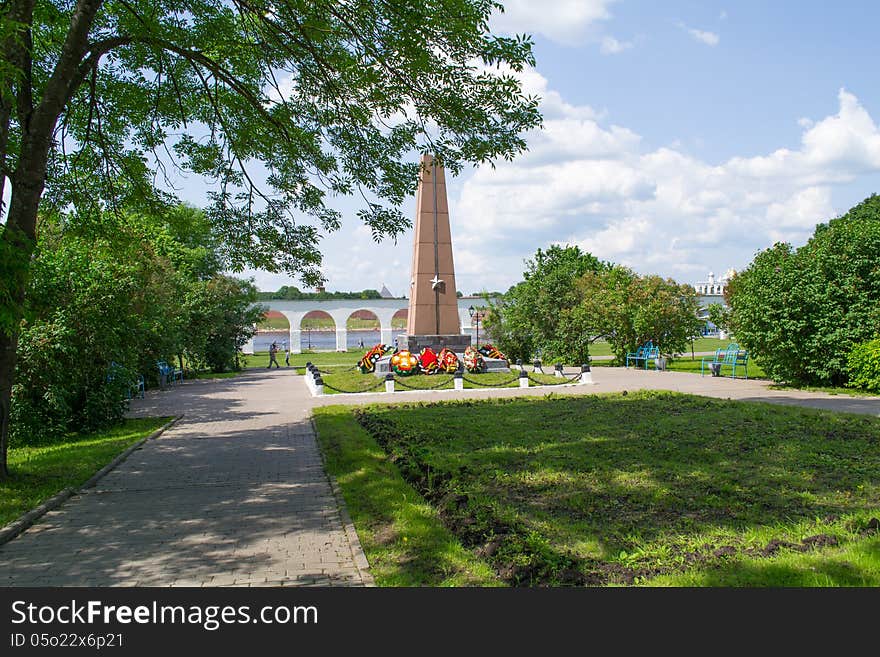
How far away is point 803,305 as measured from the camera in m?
15.6

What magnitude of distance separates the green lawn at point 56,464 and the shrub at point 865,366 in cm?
1481

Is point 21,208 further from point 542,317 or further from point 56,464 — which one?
point 542,317

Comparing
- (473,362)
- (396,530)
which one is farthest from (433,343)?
Answer: (396,530)

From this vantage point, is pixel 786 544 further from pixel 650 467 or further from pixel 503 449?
pixel 503 449

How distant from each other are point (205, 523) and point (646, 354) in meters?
21.4

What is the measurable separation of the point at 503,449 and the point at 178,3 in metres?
7.91

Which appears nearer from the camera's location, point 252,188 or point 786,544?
point 786,544

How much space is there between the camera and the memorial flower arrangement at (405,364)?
19.7 metres

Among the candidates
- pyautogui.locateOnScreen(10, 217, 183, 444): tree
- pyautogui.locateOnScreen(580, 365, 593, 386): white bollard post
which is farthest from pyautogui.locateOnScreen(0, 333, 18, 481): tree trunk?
pyautogui.locateOnScreen(580, 365, 593, 386): white bollard post

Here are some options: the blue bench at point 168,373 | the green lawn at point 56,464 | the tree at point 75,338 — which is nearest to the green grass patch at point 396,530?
the green lawn at point 56,464

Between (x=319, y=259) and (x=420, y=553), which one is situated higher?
(x=319, y=259)

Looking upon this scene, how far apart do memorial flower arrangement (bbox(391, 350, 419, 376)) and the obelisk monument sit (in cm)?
117
